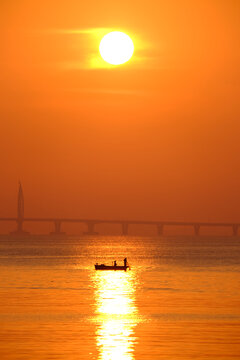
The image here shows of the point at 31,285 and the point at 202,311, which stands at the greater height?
the point at 31,285

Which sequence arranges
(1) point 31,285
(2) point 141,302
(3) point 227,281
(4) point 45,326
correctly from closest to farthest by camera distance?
(4) point 45,326 → (2) point 141,302 → (1) point 31,285 → (3) point 227,281

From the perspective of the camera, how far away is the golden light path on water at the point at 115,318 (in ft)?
106

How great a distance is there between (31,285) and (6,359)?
123 ft

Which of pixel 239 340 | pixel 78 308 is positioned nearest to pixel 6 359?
pixel 239 340

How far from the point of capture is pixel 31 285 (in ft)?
222

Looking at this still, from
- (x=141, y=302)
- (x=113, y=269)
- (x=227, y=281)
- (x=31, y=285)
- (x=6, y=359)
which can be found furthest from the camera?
(x=113, y=269)

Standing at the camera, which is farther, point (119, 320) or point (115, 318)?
point (115, 318)

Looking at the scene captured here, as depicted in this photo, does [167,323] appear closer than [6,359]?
No

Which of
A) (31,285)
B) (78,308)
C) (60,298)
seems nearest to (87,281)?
(31,285)

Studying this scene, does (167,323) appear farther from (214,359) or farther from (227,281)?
(227,281)

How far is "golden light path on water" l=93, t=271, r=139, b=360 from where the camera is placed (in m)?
32.4

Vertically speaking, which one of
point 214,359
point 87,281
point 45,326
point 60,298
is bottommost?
point 214,359

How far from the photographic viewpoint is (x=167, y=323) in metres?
41.5

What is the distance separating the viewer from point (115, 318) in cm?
4306
